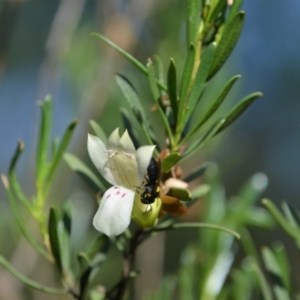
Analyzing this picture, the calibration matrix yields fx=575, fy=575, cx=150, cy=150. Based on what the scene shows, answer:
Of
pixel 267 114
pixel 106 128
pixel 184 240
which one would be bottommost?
pixel 184 240

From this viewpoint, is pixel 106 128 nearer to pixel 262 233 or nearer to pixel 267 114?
pixel 267 114

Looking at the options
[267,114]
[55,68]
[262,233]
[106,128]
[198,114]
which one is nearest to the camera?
[55,68]

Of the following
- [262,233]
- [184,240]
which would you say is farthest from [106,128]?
[262,233]

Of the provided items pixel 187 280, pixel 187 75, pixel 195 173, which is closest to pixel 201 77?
pixel 187 75

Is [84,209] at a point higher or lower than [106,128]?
lower

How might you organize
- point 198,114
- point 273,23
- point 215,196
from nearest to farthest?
point 215,196 → point 198,114 → point 273,23

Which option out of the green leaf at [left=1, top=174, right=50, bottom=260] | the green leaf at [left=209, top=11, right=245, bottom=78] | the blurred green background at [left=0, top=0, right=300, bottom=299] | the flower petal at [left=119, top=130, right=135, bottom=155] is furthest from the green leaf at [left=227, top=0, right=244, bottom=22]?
the blurred green background at [left=0, top=0, right=300, bottom=299]

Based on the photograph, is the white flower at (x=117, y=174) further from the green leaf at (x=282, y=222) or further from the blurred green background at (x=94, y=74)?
the blurred green background at (x=94, y=74)

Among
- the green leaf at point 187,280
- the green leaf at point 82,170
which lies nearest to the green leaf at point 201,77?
the green leaf at point 82,170
